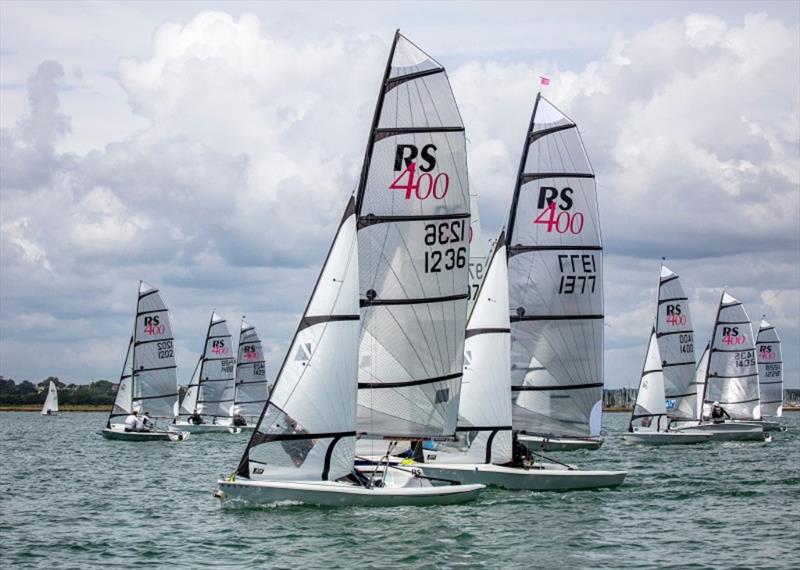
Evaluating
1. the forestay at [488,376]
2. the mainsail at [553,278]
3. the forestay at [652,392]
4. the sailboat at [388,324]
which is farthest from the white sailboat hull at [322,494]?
the forestay at [652,392]

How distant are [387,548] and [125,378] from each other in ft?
167

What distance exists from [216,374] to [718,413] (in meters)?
34.3

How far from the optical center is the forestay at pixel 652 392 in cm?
6556

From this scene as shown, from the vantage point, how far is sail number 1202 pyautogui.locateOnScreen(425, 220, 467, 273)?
31.8m

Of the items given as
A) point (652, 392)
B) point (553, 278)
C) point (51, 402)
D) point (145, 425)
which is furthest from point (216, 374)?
point (51, 402)

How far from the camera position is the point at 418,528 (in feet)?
87.6

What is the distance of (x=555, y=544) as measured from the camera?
1019 inches

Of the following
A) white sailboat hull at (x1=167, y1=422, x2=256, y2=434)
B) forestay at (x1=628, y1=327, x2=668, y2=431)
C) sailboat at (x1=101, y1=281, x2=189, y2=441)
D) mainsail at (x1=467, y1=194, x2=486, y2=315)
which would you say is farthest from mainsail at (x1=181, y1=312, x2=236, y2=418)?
mainsail at (x1=467, y1=194, x2=486, y2=315)

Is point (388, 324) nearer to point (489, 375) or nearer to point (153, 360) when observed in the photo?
point (489, 375)

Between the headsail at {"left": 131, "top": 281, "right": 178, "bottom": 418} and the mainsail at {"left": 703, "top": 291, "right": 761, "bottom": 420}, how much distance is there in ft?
105

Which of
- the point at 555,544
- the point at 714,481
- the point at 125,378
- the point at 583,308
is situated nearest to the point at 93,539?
the point at 555,544

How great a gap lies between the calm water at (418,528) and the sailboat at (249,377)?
139 ft

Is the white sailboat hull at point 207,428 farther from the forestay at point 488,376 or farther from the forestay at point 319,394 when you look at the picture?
the forestay at point 319,394

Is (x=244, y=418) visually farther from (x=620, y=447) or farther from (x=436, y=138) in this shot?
(x=436, y=138)
